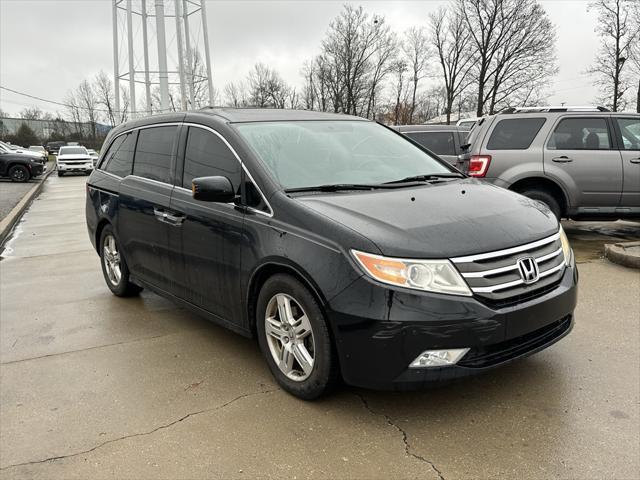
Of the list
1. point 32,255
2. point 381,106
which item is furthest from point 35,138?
point 32,255

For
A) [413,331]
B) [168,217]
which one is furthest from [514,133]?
[413,331]

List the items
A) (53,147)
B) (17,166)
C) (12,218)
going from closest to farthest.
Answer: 1. (12,218)
2. (17,166)
3. (53,147)

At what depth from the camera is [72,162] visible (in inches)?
1195

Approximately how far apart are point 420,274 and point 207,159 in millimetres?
1951

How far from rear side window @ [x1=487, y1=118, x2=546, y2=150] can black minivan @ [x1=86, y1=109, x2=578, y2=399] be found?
3694 mm

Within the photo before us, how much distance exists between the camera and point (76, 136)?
67.6 meters

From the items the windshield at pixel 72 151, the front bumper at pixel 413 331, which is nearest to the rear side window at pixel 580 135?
the front bumper at pixel 413 331

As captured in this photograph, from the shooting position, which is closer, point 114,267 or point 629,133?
point 114,267

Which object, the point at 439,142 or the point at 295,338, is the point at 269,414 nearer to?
the point at 295,338

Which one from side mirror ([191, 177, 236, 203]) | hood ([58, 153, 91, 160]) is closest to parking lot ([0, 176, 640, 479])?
side mirror ([191, 177, 236, 203])

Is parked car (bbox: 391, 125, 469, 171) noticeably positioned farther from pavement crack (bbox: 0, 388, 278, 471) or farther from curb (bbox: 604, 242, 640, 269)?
pavement crack (bbox: 0, 388, 278, 471)

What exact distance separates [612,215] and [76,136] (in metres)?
71.4

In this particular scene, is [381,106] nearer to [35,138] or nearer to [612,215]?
[35,138]

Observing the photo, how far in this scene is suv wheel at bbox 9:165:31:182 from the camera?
23.2 m
